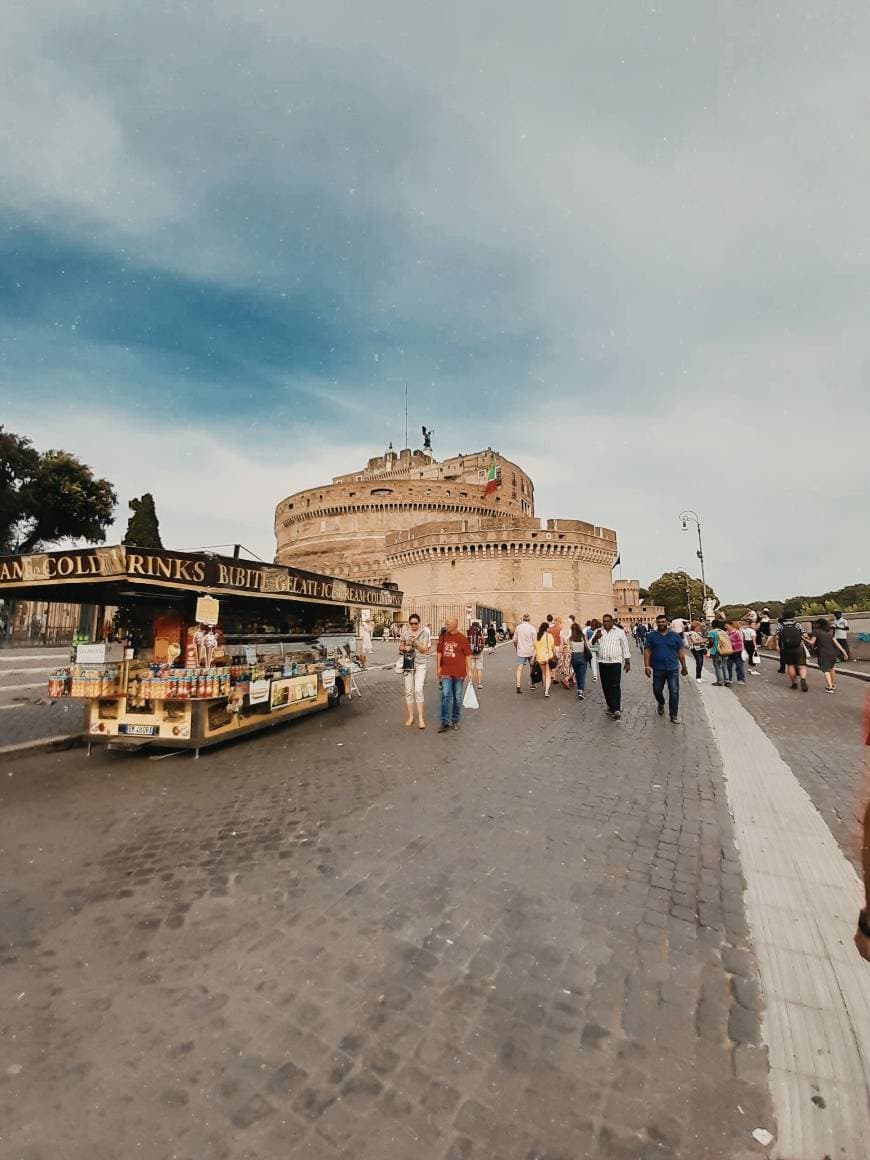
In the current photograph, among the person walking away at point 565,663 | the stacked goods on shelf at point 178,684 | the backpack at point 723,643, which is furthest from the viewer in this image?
the person walking away at point 565,663

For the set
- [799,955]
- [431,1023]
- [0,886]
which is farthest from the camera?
[0,886]

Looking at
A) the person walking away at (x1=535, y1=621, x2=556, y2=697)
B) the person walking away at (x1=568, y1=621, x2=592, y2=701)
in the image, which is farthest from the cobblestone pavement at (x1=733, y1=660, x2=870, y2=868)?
the person walking away at (x1=535, y1=621, x2=556, y2=697)

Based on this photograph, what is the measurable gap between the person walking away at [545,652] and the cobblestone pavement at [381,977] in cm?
630

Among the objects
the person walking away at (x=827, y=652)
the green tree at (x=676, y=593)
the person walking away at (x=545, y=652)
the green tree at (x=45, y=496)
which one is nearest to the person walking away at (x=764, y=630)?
the person walking away at (x=827, y=652)

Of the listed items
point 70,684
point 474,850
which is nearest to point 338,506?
point 70,684

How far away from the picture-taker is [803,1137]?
1.90 metres

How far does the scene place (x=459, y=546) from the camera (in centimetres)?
4762

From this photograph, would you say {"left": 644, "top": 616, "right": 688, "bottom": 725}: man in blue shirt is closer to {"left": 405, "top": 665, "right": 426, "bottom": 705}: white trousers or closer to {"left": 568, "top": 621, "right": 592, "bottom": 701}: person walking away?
{"left": 568, "top": 621, "right": 592, "bottom": 701}: person walking away

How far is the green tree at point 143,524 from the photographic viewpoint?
3056cm

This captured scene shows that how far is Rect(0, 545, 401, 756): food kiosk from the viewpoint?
255 inches

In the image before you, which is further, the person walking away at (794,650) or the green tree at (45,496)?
the green tree at (45,496)

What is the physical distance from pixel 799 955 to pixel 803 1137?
1.19 metres

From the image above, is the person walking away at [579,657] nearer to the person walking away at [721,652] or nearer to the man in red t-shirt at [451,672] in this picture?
the person walking away at [721,652]

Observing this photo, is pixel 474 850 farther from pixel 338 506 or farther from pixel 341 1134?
pixel 338 506
